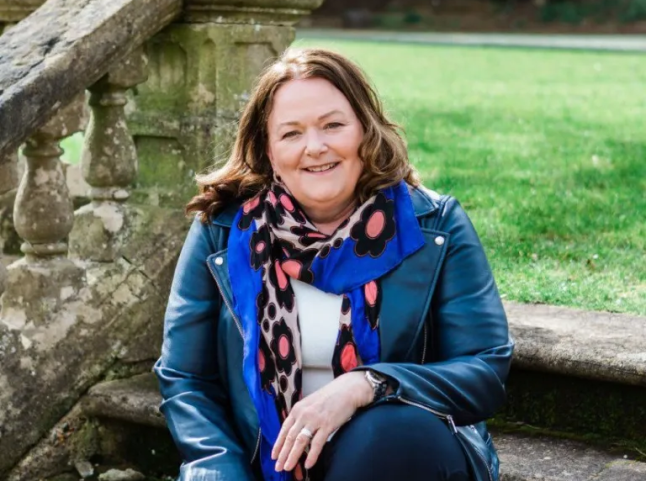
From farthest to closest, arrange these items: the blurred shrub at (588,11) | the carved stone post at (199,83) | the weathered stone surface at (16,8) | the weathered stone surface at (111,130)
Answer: the blurred shrub at (588,11)
the weathered stone surface at (16,8)
the carved stone post at (199,83)
the weathered stone surface at (111,130)

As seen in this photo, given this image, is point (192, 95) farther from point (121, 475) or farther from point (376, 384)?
point (376, 384)

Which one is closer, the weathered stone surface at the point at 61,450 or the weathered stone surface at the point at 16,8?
the weathered stone surface at the point at 61,450

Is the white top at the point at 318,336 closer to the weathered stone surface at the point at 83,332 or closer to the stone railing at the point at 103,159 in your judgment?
the stone railing at the point at 103,159

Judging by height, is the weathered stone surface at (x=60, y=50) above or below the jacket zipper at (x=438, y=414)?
above

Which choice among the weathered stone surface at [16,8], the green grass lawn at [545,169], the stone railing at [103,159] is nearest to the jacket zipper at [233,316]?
the stone railing at [103,159]

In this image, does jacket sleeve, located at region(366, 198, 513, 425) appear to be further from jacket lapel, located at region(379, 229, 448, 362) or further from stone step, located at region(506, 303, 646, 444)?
stone step, located at region(506, 303, 646, 444)

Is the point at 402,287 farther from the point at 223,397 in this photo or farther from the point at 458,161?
the point at 458,161

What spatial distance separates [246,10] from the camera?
3662 millimetres

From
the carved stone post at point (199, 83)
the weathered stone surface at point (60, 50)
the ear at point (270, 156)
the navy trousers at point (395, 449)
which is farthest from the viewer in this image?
the carved stone post at point (199, 83)

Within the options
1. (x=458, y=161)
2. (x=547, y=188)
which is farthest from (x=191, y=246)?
(x=458, y=161)

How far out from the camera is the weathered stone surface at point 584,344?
10.4ft

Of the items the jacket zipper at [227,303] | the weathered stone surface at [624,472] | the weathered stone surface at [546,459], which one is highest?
the jacket zipper at [227,303]

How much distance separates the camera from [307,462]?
248 centimetres

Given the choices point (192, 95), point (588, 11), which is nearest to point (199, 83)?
point (192, 95)
